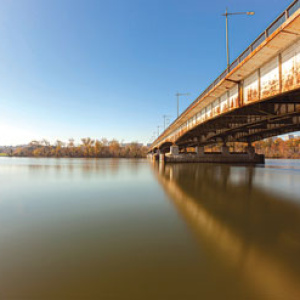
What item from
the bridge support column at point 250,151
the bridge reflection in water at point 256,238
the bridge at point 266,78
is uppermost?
the bridge at point 266,78

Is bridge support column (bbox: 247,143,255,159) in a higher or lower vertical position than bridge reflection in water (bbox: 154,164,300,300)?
higher

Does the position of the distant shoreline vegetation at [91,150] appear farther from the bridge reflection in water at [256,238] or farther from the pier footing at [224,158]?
the bridge reflection in water at [256,238]

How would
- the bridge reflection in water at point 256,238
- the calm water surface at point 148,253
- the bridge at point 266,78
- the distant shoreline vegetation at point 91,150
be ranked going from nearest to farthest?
the calm water surface at point 148,253 < the bridge reflection in water at point 256,238 < the bridge at point 266,78 < the distant shoreline vegetation at point 91,150

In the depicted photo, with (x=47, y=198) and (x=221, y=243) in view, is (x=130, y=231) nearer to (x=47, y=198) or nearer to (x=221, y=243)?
(x=221, y=243)

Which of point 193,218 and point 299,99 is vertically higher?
point 299,99

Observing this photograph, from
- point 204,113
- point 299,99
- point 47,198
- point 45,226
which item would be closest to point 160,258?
point 45,226

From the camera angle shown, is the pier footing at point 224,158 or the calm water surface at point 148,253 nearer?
the calm water surface at point 148,253

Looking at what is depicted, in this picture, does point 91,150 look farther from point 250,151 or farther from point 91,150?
point 250,151

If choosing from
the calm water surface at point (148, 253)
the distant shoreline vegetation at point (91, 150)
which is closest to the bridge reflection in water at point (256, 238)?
the calm water surface at point (148, 253)

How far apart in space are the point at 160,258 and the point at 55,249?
9.15ft

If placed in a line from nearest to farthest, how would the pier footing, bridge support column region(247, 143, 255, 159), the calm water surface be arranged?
1. the calm water surface
2. the pier footing
3. bridge support column region(247, 143, 255, 159)

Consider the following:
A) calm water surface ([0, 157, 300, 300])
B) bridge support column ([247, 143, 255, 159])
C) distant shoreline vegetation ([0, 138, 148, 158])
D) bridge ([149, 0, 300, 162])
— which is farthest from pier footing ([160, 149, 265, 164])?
distant shoreline vegetation ([0, 138, 148, 158])

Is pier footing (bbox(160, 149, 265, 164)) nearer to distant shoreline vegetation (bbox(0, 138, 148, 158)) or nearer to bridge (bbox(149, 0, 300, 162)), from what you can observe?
bridge (bbox(149, 0, 300, 162))

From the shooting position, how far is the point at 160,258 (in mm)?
4445
